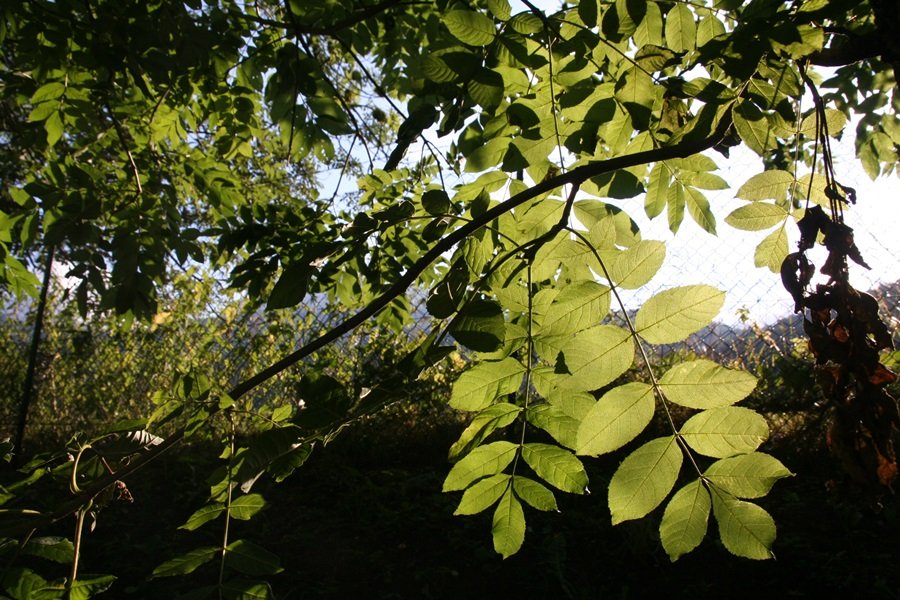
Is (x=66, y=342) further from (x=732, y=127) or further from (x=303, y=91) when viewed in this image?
(x=732, y=127)

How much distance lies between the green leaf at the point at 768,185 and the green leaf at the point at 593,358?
539 mm

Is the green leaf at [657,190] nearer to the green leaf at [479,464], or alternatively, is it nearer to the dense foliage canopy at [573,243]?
the dense foliage canopy at [573,243]

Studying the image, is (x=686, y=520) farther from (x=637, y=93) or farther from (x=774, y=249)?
(x=637, y=93)

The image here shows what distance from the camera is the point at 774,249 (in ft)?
4.17

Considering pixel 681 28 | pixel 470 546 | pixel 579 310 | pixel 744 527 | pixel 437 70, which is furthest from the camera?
pixel 470 546

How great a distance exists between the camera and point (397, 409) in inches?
214

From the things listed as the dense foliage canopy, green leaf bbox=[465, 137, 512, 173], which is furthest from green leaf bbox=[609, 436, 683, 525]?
green leaf bbox=[465, 137, 512, 173]

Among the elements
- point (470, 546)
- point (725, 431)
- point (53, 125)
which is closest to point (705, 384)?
point (725, 431)

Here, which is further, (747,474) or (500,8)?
(500,8)

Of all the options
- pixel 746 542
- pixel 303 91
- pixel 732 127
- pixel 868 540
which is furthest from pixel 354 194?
pixel 746 542

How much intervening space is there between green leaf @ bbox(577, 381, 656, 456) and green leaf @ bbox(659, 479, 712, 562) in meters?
0.12

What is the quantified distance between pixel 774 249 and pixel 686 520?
66 cm

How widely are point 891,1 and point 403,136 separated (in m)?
0.76

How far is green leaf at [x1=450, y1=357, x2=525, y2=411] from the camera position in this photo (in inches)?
40.3
